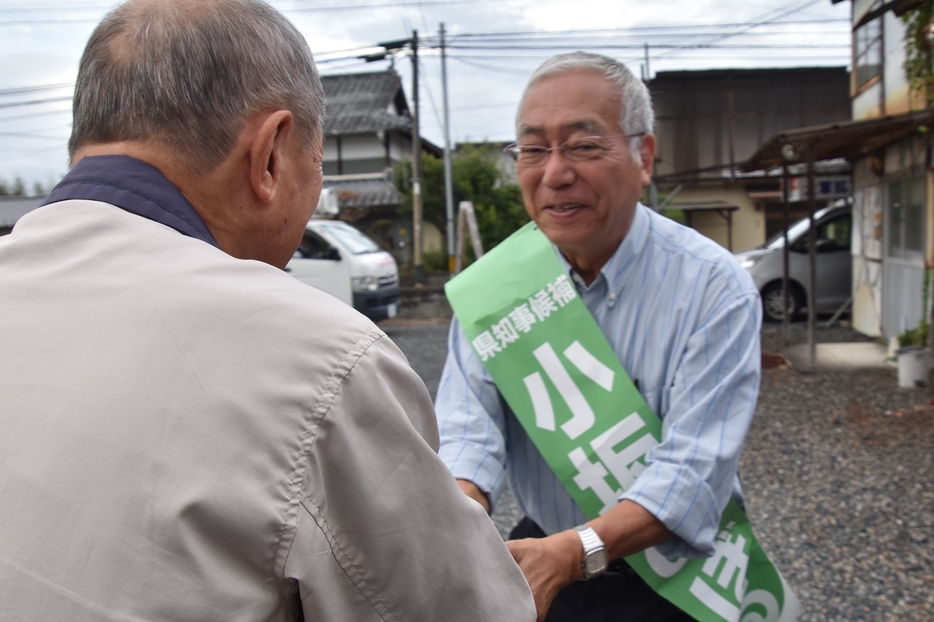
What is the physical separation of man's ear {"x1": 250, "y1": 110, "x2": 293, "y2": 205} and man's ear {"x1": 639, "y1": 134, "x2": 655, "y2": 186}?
45.3 inches

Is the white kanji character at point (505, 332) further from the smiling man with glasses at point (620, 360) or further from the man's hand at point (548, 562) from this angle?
the man's hand at point (548, 562)

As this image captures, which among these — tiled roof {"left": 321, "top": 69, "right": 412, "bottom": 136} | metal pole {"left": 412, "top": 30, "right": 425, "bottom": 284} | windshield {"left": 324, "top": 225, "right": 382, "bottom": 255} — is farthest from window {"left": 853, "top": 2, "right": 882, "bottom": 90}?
tiled roof {"left": 321, "top": 69, "right": 412, "bottom": 136}

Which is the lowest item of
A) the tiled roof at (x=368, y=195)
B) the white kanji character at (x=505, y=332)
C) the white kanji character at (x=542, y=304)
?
the white kanji character at (x=505, y=332)

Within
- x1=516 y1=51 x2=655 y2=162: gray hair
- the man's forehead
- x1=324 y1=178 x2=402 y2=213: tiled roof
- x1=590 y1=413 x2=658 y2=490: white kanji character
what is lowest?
x1=590 y1=413 x2=658 y2=490: white kanji character

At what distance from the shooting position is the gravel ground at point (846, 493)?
342 centimetres

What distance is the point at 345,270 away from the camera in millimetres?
12508

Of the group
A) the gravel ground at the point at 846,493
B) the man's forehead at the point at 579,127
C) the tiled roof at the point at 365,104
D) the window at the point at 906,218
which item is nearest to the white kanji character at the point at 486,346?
the man's forehead at the point at 579,127

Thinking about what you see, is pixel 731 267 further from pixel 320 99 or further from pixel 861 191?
pixel 861 191

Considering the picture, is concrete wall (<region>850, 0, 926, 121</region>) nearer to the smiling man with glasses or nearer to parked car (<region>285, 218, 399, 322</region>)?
the smiling man with glasses

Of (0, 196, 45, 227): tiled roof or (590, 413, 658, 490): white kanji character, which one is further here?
(0, 196, 45, 227): tiled roof

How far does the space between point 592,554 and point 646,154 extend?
1.02m

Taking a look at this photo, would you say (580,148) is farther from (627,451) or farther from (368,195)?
(368,195)

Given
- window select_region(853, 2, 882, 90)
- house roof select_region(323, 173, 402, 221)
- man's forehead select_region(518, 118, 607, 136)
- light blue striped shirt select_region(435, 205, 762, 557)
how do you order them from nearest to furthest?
light blue striped shirt select_region(435, 205, 762, 557) → man's forehead select_region(518, 118, 607, 136) → window select_region(853, 2, 882, 90) → house roof select_region(323, 173, 402, 221)

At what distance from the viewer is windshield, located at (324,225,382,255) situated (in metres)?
12.9
